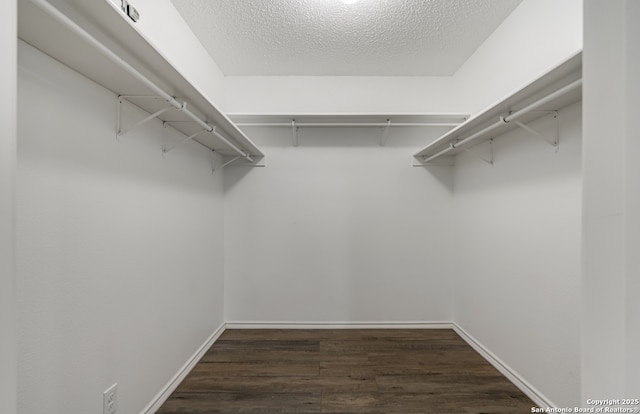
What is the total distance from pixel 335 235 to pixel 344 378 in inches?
50.3

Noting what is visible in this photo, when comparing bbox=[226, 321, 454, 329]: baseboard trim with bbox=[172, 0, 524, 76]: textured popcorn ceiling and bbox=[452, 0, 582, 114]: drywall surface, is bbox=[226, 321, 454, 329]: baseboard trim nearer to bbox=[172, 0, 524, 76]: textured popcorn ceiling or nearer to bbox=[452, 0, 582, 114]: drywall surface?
bbox=[452, 0, 582, 114]: drywall surface

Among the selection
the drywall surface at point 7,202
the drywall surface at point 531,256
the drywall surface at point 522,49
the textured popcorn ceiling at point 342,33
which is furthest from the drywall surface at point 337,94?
the drywall surface at point 7,202

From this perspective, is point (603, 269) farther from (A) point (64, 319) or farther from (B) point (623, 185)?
(A) point (64, 319)

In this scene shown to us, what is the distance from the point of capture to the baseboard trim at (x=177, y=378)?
1.65m

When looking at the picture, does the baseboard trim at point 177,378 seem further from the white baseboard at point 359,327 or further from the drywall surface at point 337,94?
the drywall surface at point 337,94

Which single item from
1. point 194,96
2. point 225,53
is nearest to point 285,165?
point 225,53

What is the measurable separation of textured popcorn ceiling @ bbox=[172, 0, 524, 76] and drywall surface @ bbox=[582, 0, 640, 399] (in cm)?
154

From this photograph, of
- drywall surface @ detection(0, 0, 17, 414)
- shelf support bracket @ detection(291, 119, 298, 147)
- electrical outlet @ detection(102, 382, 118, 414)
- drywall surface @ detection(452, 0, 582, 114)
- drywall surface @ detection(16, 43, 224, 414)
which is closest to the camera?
drywall surface @ detection(0, 0, 17, 414)

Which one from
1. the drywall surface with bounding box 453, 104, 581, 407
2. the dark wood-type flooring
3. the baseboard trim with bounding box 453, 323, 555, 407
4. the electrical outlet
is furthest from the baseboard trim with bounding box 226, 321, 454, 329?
the electrical outlet

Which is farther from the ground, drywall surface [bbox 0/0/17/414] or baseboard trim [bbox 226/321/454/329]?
drywall surface [bbox 0/0/17/414]

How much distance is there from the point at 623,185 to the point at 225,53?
2687 mm

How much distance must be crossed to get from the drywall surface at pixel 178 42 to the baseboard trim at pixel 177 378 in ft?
5.85

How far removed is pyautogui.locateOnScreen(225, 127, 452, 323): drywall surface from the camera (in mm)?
2873

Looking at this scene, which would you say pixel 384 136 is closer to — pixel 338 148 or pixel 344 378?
pixel 338 148
